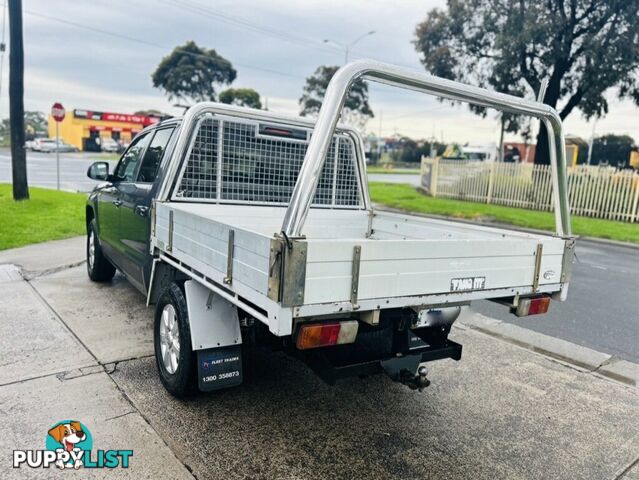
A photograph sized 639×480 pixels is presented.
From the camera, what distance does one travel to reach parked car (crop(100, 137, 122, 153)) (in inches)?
2172

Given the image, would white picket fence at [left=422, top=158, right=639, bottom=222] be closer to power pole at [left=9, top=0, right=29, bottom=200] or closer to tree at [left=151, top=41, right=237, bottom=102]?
power pole at [left=9, top=0, right=29, bottom=200]

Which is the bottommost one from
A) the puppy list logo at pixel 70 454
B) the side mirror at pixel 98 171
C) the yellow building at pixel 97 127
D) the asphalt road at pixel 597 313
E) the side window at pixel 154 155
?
the puppy list logo at pixel 70 454

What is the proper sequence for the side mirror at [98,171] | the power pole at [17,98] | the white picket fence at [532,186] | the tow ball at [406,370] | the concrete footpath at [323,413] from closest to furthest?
the concrete footpath at [323,413] → the tow ball at [406,370] → the side mirror at [98,171] → the power pole at [17,98] → the white picket fence at [532,186]

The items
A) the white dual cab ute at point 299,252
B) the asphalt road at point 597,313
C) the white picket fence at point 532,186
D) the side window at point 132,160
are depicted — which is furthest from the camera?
the white picket fence at point 532,186

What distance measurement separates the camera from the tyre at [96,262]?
638cm

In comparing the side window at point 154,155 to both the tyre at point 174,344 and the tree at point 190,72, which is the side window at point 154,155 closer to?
the tyre at point 174,344

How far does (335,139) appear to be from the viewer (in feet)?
16.6

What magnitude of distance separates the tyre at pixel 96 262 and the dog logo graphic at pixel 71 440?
3.48m

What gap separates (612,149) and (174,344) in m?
62.8

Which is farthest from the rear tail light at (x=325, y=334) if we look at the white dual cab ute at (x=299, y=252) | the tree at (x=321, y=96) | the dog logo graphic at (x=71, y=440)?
the tree at (x=321, y=96)

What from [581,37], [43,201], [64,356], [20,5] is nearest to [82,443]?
[64,356]

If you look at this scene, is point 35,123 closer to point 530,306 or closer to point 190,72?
point 190,72

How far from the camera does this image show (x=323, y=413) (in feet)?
11.6

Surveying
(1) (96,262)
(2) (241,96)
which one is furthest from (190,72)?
(1) (96,262)
